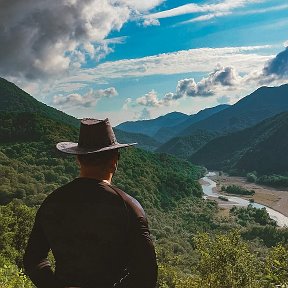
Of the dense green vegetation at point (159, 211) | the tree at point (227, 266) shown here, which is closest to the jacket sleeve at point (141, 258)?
the dense green vegetation at point (159, 211)

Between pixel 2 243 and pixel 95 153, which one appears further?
pixel 2 243

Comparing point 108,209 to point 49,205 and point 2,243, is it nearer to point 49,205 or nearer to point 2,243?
point 49,205

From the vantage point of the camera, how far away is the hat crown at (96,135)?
155 inches

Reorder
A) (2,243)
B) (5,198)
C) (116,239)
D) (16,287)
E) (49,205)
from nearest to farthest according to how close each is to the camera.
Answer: (116,239) < (49,205) < (16,287) < (2,243) < (5,198)

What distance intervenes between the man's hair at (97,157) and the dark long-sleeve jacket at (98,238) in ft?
0.62

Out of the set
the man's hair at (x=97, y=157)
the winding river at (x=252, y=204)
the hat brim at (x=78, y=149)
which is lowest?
the winding river at (x=252, y=204)

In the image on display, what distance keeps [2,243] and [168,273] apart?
2095 centimetres

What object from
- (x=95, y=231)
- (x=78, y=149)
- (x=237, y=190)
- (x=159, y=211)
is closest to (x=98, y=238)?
(x=95, y=231)

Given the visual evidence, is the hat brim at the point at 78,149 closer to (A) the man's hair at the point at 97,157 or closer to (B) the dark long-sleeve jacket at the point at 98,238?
(A) the man's hair at the point at 97,157

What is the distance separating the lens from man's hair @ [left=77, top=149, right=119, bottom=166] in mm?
3918

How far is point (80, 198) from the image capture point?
12.2 feet

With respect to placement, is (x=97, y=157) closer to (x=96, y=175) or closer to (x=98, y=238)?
(x=96, y=175)

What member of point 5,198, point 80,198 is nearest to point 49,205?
point 80,198

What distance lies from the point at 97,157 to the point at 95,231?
2.37ft
